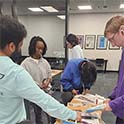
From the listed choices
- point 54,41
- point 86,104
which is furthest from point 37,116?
point 54,41

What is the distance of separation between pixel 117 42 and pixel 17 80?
0.73 m

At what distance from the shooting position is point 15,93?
955 millimetres

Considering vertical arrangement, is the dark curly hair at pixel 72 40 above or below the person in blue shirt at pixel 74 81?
above

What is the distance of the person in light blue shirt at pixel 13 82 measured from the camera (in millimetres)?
935

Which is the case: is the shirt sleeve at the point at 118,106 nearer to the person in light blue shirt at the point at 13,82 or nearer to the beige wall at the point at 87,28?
the person in light blue shirt at the point at 13,82

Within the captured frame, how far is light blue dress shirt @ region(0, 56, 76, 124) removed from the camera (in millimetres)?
935

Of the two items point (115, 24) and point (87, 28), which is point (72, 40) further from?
point (87, 28)

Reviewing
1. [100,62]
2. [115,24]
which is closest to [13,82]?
[115,24]

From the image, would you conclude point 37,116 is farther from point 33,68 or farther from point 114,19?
point 114,19

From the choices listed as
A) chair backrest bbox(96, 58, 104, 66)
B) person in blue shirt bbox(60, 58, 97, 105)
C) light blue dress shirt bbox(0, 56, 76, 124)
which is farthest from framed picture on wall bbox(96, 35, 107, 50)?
light blue dress shirt bbox(0, 56, 76, 124)

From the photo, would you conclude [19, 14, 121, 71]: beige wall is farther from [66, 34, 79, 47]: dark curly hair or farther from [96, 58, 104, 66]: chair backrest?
[66, 34, 79, 47]: dark curly hair

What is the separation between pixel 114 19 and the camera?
4.48 feet

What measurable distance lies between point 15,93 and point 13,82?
0.05 m

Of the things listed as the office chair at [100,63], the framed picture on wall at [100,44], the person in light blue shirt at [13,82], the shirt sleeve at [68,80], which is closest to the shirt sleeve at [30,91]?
the person in light blue shirt at [13,82]
